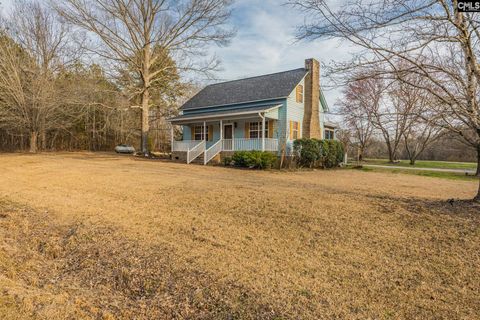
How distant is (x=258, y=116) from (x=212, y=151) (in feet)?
12.0

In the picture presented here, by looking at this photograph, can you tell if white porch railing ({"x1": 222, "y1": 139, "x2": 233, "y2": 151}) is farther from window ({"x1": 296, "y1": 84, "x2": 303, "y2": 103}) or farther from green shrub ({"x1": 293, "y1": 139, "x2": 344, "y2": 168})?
window ({"x1": 296, "y1": 84, "x2": 303, "y2": 103})

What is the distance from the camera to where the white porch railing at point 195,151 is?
673 inches

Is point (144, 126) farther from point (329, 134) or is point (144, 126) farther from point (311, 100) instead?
point (329, 134)

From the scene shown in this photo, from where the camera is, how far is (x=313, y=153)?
15.4 metres

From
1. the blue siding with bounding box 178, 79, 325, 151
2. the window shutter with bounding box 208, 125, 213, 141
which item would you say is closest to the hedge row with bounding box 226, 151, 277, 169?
the blue siding with bounding box 178, 79, 325, 151

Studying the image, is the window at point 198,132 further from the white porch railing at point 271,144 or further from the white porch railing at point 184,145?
the white porch railing at point 271,144

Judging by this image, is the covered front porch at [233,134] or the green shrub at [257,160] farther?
the covered front porch at [233,134]

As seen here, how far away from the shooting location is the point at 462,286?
294cm

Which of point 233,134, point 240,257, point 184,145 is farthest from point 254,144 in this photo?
point 240,257

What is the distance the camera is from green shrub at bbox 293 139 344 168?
15.4m

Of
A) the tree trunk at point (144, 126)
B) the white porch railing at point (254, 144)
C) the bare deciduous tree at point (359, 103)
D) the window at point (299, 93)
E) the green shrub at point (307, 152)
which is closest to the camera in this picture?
the green shrub at point (307, 152)

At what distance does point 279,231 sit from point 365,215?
1.77m

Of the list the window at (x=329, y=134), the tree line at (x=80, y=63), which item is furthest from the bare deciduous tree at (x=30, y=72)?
the window at (x=329, y=134)

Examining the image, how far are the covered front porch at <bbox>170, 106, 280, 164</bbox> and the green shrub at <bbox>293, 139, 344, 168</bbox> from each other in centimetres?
151
